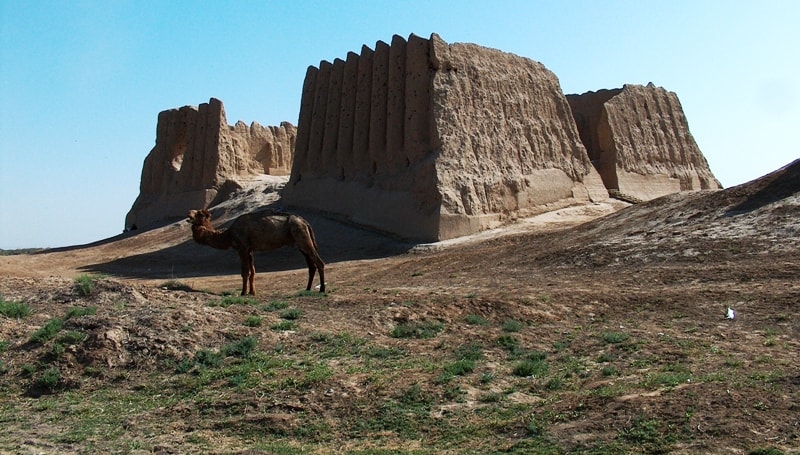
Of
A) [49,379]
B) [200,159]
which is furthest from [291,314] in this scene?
[200,159]

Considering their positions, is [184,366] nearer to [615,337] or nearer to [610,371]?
[610,371]

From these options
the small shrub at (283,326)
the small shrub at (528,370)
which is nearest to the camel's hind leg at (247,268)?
the small shrub at (283,326)

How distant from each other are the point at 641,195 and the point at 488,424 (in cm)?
2598

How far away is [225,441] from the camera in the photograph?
684 centimetres

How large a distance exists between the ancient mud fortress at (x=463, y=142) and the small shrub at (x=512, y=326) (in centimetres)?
1245

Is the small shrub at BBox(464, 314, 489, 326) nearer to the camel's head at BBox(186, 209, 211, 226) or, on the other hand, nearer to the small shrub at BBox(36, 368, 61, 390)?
the small shrub at BBox(36, 368, 61, 390)

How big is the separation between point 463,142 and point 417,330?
15269 millimetres

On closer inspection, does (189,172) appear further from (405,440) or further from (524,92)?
(405,440)

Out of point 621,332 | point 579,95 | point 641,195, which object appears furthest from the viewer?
point 579,95

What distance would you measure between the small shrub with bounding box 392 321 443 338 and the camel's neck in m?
5.87

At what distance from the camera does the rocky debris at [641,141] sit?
3130cm

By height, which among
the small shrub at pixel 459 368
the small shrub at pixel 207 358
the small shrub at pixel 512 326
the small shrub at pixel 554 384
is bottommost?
the small shrub at pixel 554 384

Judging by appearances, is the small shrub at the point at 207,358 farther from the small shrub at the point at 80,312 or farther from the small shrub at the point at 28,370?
the small shrub at the point at 80,312

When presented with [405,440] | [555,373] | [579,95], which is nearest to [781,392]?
[555,373]
